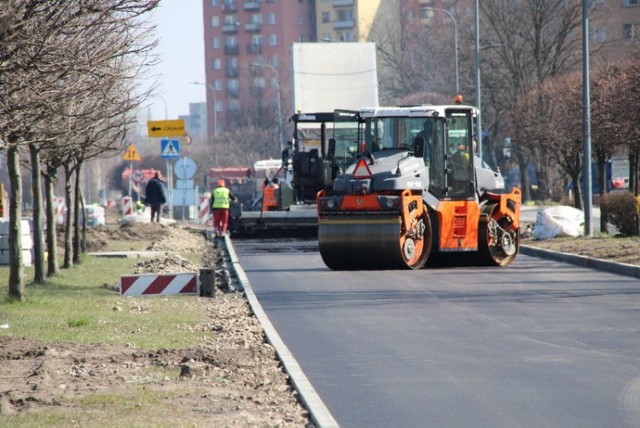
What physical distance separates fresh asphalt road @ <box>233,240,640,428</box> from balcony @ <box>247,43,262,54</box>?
385ft

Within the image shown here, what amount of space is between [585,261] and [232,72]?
11972 centimetres

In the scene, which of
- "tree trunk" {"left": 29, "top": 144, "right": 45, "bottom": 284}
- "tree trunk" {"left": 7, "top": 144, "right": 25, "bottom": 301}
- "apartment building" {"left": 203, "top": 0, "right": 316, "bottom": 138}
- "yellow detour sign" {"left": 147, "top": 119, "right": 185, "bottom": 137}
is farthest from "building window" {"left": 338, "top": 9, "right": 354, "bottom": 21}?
"tree trunk" {"left": 7, "top": 144, "right": 25, "bottom": 301}

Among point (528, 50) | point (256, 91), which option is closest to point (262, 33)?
point (256, 91)

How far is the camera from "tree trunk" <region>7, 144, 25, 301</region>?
17625mm

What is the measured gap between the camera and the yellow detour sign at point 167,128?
41.8 m

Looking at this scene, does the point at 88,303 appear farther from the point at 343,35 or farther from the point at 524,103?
the point at 343,35

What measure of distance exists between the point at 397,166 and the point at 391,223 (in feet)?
3.74

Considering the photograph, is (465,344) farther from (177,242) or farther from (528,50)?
(528,50)

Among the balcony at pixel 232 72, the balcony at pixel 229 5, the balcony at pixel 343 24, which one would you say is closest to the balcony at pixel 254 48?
the balcony at pixel 232 72

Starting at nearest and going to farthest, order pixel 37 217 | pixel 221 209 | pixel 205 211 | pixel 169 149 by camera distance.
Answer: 1. pixel 37 217
2. pixel 221 209
3. pixel 169 149
4. pixel 205 211

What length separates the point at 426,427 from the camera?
29.1ft

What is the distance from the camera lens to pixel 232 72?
14275 centimetres

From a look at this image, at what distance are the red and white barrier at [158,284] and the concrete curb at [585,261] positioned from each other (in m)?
8.14

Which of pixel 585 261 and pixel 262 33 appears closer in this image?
pixel 585 261
